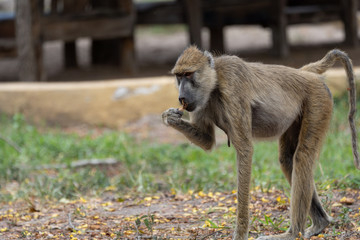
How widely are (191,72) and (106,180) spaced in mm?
2434

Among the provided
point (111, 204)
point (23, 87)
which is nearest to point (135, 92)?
point (23, 87)

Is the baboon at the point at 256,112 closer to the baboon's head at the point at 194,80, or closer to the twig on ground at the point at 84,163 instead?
the baboon's head at the point at 194,80

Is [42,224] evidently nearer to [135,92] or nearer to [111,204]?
[111,204]

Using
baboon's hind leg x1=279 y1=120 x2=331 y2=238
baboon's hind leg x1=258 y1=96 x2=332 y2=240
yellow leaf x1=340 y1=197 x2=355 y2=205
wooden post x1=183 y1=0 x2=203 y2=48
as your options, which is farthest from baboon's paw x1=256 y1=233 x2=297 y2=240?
wooden post x1=183 y1=0 x2=203 y2=48

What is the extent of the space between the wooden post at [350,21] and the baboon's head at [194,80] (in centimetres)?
1007

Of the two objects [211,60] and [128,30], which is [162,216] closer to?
[211,60]

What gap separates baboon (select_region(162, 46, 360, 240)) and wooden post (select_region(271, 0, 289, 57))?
8357 millimetres

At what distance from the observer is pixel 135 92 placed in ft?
29.2

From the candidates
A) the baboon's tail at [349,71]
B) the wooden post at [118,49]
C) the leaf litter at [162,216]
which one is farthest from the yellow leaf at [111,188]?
the wooden post at [118,49]

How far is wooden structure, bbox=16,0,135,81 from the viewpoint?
1053 centimetres

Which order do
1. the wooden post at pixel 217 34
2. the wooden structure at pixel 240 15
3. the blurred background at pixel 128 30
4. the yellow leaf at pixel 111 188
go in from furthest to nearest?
the wooden post at pixel 217 34 < the wooden structure at pixel 240 15 < the blurred background at pixel 128 30 < the yellow leaf at pixel 111 188

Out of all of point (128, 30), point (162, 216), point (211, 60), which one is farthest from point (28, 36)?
point (211, 60)

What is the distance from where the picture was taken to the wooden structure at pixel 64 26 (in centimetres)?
1053

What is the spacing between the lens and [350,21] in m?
13.5
